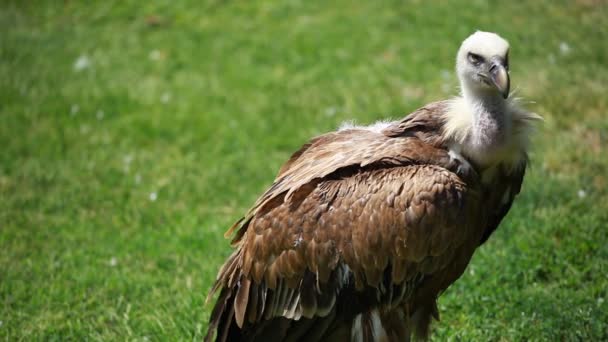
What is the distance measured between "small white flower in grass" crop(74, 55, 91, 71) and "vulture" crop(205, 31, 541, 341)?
20.6 ft

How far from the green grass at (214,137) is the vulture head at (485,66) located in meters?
1.54

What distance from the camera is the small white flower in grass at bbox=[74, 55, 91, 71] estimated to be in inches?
371

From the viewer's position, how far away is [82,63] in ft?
31.1

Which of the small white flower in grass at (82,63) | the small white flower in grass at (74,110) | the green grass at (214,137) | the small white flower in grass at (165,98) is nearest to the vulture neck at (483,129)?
the green grass at (214,137)

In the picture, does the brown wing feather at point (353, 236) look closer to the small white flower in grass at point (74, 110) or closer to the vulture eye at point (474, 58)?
the vulture eye at point (474, 58)

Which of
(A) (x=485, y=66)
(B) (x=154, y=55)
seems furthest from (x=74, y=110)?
(A) (x=485, y=66)

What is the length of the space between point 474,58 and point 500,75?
241 millimetres

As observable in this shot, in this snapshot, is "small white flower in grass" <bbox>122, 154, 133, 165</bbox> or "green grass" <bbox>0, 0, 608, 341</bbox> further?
"small white flower in grass" <bbox>122, 154, 133, 165</bbox>

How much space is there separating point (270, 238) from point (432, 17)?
20.3ft

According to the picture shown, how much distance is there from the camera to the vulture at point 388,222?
353 cm

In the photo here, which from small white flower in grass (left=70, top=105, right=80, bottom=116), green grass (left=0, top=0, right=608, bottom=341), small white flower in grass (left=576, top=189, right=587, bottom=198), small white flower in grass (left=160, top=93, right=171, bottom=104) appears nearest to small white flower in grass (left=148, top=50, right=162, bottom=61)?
green grass (left=0, top=0, right=608, bottom=341)

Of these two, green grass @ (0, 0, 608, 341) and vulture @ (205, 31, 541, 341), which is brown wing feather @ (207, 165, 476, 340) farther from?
green grass @ (0, 0, 608, 341)

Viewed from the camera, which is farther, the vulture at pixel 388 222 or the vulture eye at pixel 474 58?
the vulture eye at pixel 474 58

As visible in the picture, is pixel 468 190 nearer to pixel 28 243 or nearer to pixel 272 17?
pixel 28 243
